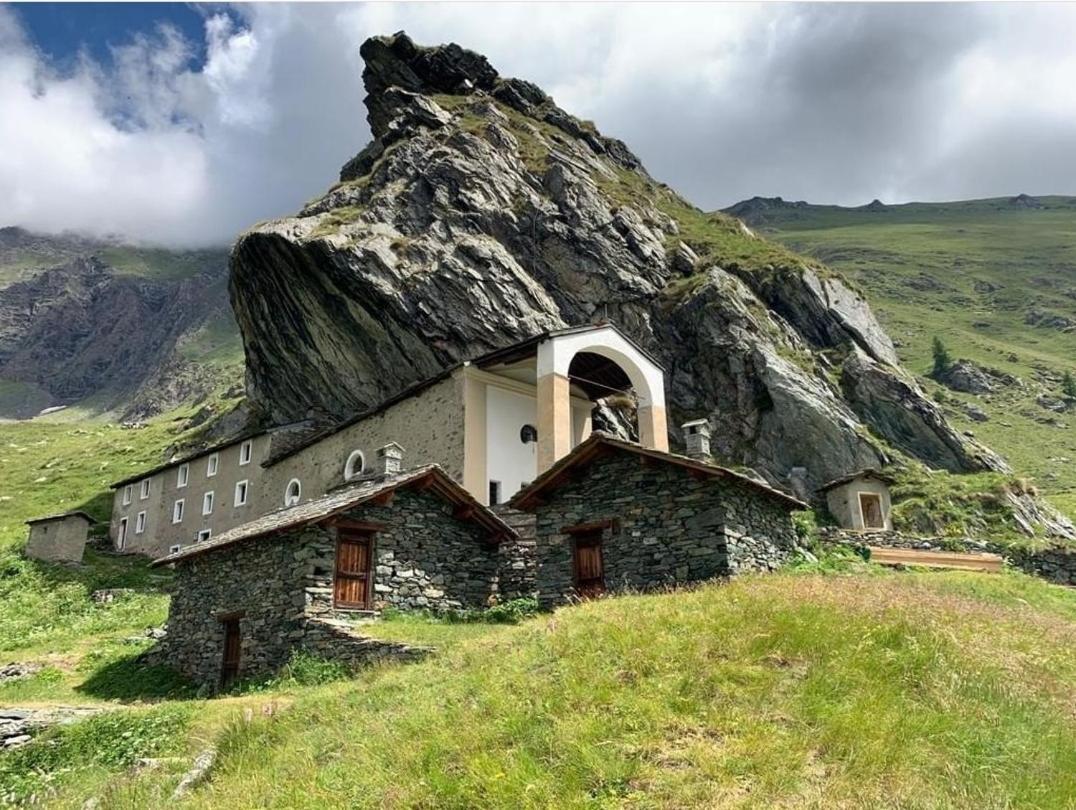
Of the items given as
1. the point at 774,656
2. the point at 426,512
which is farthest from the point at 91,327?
the point at 774,656

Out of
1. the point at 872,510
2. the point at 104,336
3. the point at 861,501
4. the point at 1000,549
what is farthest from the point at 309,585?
the point at 104,336

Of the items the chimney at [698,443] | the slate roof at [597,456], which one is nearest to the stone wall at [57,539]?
the slate roof at [597,456]

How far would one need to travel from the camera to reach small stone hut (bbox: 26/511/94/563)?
116 ft

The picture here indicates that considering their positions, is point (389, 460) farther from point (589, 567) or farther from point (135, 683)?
point (135, 683)

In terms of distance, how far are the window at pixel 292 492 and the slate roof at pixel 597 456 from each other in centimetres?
2161

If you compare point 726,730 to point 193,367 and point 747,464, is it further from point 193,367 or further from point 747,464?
point 193,367

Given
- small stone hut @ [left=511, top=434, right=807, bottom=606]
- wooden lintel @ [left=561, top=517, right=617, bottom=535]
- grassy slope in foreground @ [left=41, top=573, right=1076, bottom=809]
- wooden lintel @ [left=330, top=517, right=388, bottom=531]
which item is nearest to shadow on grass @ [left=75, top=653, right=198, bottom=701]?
wooden lintel @ [left=330, top=517, right=388, bottom=531]

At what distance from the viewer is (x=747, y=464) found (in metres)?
41.1

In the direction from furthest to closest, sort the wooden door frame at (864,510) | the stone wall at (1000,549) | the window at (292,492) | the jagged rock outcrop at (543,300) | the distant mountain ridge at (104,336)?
the distant mountain ridge at (104,336), the jagged rock outcrop at (543,300), the window at (292,492), the wooden door frame at (864,510), the stone wall at (1000,549)

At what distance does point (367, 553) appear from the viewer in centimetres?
1812

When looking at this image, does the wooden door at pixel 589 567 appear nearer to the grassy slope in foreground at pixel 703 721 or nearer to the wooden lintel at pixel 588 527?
the wooden lintel at pixel 588 527

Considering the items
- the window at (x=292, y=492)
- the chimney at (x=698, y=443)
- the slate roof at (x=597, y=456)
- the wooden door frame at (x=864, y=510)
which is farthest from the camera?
the window at (x=292, y=492)

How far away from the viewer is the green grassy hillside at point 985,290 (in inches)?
2594

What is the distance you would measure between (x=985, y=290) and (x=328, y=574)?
128 m
